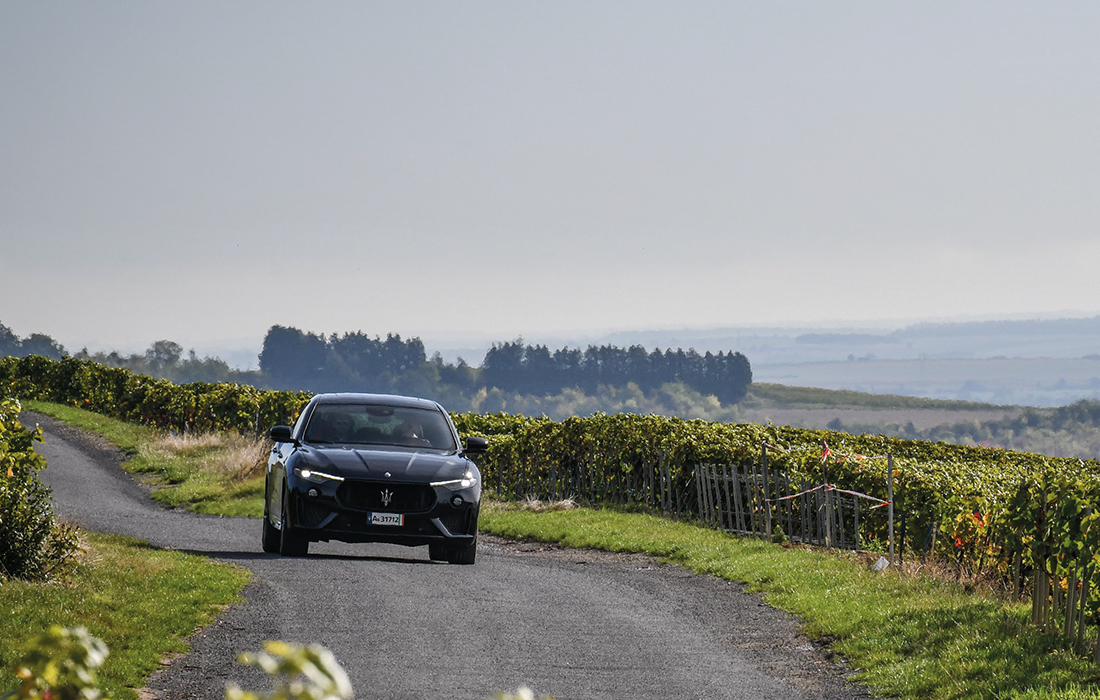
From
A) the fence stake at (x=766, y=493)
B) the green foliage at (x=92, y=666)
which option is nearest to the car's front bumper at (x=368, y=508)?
the fence stake at (x=766, y=493)

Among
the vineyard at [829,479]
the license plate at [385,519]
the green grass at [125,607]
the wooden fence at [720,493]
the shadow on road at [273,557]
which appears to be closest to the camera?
the green grass at [125,607]

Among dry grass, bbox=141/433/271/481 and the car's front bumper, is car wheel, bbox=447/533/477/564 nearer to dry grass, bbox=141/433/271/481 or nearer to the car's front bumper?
the car's front bumper

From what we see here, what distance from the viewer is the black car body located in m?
14.4

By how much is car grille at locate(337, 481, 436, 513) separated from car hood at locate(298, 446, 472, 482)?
0.36 ft

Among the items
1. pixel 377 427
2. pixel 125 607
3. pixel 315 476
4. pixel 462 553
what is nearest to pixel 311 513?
pixel 315 476

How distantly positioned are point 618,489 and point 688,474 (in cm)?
293

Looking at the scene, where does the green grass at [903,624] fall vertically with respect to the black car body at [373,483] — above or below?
below

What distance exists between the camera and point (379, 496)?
14453mm

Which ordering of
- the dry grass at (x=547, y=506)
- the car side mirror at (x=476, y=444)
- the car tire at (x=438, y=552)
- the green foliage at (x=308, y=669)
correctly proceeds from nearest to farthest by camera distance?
the green foliage at (x=308, y=669) → the car side mirror at (x=476, y=444) → the car tire at (x=438, y=552) → the dry grass at (x=547, y=506)

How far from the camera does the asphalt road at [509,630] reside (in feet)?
34.0

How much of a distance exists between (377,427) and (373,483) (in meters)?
1.46

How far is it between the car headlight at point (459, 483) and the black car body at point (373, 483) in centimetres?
1

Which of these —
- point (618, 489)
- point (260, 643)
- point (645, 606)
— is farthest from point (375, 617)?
point (618, 489)

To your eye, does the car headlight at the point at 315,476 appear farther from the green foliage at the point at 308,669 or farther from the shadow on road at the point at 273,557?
the green foliage at the point at 308,669
